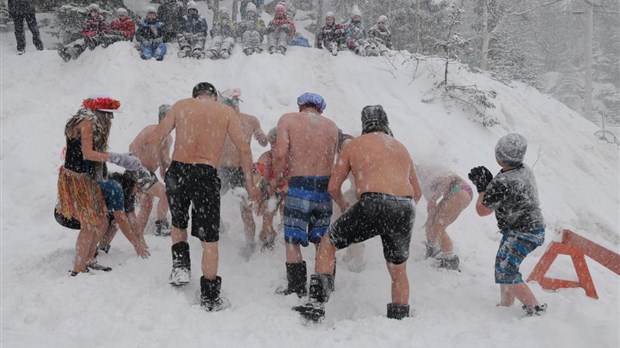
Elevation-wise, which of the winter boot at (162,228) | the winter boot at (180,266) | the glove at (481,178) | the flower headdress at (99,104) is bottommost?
the winter boot at (162,228)

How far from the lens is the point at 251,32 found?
939 centimetres

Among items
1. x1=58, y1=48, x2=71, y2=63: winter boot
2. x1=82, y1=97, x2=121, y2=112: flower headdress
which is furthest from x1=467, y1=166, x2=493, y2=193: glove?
x1=58, y1=48, x2=71, y2=63: winter boot

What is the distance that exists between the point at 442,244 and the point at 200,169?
271cm

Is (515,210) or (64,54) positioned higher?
(64,54)

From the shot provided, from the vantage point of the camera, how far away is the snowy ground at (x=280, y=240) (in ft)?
10.0

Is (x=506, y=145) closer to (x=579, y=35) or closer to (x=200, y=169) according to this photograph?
(x=200, y=169)

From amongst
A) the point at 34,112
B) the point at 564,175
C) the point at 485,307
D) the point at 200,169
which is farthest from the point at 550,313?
the point at 34,112

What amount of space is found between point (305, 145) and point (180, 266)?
4.86 ft

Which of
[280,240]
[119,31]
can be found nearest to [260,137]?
[280,240]

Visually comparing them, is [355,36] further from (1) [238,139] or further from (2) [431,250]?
(1) [238,139]

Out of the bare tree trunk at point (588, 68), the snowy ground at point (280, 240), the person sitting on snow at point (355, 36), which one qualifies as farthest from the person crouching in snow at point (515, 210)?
the bare tree trunk at point (588, 68)

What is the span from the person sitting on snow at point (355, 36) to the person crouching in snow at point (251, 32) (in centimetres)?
192

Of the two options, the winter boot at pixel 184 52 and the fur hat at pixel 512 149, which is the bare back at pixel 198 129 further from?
the winter boot at pixel 184 52

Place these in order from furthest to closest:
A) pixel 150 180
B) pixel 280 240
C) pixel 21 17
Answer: pixel 21 17 → pixel 280 240 → pixel 150 180
